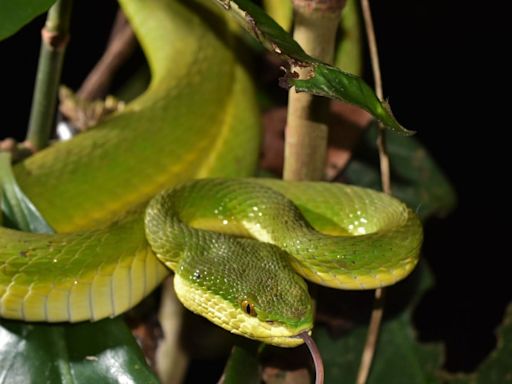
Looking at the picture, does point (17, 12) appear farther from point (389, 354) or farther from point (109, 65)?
point (389, 354)

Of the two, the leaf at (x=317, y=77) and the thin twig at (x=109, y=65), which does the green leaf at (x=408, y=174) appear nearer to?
the thin twig at (x=109, y=65)

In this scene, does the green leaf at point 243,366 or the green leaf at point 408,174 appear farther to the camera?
the green leaf at point 408,174

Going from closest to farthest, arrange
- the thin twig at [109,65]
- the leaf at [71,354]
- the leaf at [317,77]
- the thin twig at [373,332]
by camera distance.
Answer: the leaf at [317,77], the leaf at [71,354], the thin twig at [373,332], the thin twig at [109,65]

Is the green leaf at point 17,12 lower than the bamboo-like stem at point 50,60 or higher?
higher

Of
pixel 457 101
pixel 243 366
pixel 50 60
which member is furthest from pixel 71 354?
pixel 457 101

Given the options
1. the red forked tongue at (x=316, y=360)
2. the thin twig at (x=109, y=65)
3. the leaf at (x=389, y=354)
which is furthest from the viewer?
the thin twig at (x=109, y=65)

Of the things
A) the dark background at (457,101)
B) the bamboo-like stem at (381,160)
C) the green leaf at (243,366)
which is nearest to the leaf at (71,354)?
the green leaf at (243,366)
